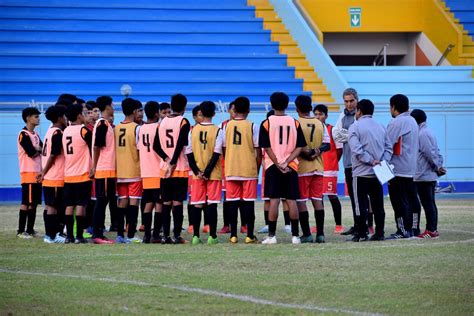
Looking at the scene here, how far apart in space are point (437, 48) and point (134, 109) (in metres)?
19.1

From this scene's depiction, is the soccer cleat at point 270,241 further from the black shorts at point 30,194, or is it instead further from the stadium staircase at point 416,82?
the stadium staircase at point 416,82

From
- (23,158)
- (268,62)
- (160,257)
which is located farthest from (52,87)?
(160,257)

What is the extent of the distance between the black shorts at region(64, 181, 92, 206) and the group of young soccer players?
0.01 meters

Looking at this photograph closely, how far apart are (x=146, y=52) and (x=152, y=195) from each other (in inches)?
582

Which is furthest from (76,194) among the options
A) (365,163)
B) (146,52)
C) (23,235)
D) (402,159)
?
(146,52)

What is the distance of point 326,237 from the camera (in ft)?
52.2

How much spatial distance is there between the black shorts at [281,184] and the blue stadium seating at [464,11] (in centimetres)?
1974

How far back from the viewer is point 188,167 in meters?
15.1

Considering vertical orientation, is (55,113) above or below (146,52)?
below

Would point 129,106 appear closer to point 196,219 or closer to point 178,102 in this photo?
point 178,102

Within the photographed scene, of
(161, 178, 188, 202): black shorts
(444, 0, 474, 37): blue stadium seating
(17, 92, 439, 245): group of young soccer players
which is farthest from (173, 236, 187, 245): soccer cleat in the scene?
(444, 0, 474, 37): blue stadium seating

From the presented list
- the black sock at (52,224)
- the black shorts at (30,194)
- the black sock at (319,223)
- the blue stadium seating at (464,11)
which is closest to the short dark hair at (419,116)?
the black sock at (319,223)

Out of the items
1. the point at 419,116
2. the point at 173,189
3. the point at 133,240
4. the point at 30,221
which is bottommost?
the point at 133,240

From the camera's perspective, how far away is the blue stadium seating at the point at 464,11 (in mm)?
33312
